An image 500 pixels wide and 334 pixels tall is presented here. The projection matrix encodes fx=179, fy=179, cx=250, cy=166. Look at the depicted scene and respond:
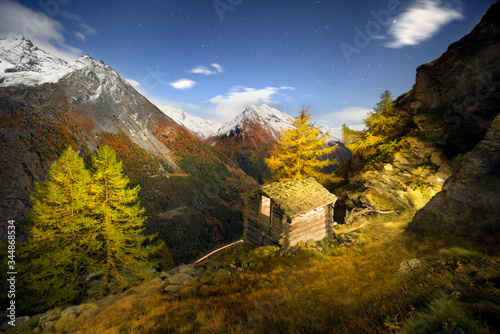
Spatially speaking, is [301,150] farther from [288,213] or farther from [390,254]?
[390,254]

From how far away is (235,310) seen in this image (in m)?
6.03

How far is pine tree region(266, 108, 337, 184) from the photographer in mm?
19236

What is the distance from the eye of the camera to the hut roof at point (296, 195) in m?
12.9

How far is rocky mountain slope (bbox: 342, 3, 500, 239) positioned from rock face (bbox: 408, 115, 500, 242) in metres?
0.09

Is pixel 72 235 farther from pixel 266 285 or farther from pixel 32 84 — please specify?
pixel 32 84

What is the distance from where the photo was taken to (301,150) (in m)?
19.4

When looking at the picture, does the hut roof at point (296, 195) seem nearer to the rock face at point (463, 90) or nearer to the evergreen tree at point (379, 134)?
the evergreen tree at point (379, 134)

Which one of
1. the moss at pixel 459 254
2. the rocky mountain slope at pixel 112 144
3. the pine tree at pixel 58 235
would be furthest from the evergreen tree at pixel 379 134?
Result: the rocky mountain slope at pixel 112 144

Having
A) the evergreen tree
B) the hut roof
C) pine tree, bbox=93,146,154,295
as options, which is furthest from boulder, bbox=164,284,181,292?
the evergreen tree

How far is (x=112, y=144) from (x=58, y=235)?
9503 centimetres

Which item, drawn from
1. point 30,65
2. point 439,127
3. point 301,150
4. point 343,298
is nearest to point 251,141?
point 30,65

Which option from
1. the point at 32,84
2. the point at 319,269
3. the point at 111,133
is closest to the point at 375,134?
the point at 319,269

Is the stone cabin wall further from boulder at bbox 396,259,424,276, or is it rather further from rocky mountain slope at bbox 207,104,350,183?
rocky mountain slope at bbox 207,104,350,183

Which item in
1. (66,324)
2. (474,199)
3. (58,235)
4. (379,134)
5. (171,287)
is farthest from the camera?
(379,134)
